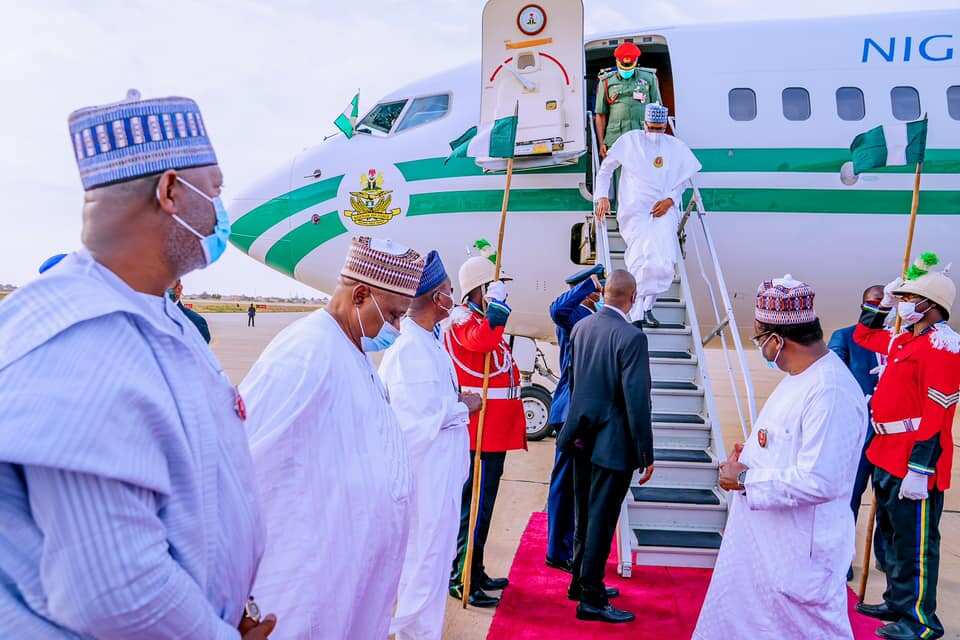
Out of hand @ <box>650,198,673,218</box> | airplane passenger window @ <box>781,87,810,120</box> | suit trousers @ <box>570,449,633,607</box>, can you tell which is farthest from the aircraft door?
suit trousers @ <box>570,449,633,607</box>

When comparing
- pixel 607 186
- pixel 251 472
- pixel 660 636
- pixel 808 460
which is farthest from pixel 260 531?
pixel 607 186

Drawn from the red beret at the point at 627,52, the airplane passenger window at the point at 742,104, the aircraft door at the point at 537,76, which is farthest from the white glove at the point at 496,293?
the airplane passenger window at the point at 742,104

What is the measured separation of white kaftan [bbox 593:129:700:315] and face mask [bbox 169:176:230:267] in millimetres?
4643

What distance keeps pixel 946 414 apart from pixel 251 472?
402 cm

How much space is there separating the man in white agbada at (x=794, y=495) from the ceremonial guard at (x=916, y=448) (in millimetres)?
1555

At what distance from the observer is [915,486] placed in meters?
3.95

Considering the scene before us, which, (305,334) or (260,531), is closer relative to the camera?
(260,531)

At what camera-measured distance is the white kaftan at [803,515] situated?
2639 millimetres

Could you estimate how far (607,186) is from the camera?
611 centimetres

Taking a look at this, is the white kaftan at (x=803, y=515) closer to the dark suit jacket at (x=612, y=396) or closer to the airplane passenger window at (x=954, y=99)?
the dark suit jacket at (x=612, y=396)

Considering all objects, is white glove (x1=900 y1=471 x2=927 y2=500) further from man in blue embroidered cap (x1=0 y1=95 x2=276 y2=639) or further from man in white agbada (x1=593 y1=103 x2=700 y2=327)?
man in blue embroidered cap (x1=0 y1=95 x2=276 y2=639)

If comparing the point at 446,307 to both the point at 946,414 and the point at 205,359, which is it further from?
the point at 946,414

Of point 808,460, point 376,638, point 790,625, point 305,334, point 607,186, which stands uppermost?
point 607,186

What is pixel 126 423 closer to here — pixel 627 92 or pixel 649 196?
pixel 649 196
